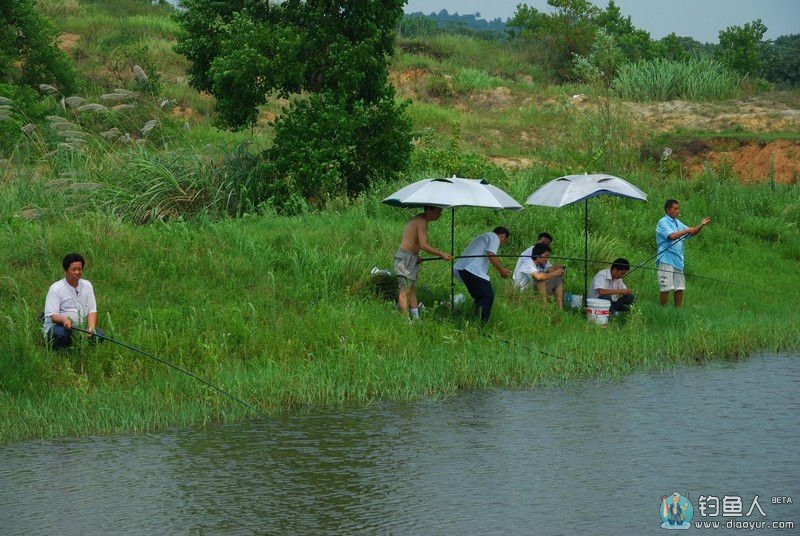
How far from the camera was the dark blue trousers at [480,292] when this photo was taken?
14398 mm

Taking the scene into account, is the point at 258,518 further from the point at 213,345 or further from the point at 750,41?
the point at 750,41

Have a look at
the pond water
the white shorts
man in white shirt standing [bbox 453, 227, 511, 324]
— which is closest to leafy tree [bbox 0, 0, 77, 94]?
man in white shirt standing [bbox 453, 227, 511, 324]

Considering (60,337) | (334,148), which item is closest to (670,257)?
(334,148)

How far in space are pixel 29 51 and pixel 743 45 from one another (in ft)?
115

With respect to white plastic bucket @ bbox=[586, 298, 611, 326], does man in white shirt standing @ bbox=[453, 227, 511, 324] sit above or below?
above

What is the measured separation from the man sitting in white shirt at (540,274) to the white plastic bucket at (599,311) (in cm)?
56

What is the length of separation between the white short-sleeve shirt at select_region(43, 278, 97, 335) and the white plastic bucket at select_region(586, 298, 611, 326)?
21.1 feet

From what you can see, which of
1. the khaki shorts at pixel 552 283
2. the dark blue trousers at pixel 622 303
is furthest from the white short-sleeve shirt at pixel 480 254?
the dark blue trousers at pixel 622 303

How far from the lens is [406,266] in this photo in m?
14.4

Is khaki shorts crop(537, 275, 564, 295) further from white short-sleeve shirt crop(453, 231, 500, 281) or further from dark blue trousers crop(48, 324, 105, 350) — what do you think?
dark blue trousers crop(48, 324, 105, 350)

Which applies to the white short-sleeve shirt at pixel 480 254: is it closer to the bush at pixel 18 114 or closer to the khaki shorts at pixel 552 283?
the khaki shorts at pixel 552 283

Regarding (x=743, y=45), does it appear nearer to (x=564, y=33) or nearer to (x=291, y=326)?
(x=564, y=33)

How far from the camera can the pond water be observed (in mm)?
8195

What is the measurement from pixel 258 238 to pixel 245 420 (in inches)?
208
